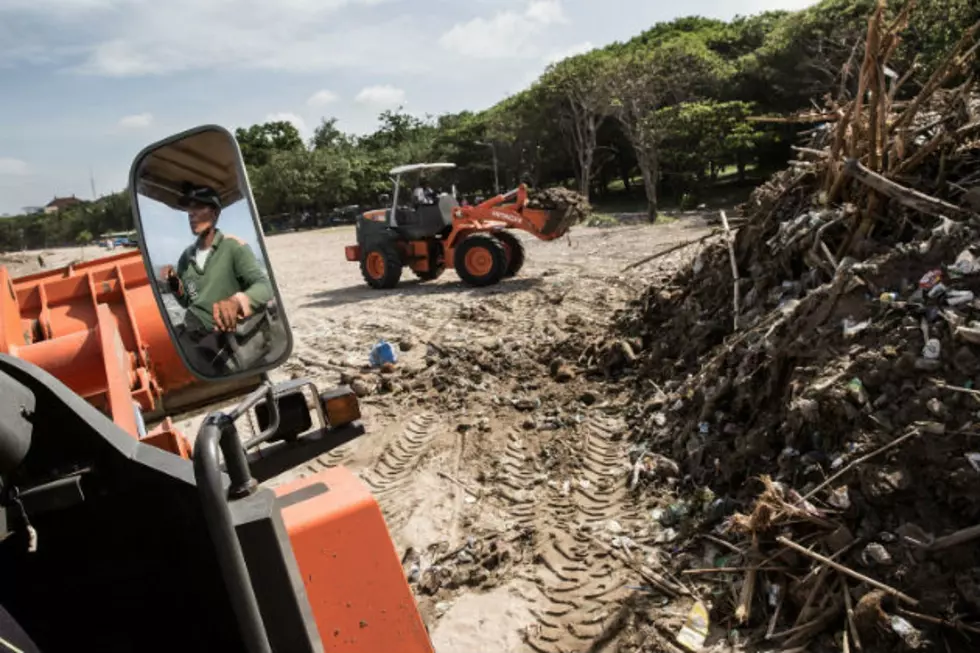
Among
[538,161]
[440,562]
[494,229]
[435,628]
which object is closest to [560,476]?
[440,562]

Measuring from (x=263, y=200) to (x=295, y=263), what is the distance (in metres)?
26.5

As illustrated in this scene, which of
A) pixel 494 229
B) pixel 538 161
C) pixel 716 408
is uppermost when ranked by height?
pixel 538 161

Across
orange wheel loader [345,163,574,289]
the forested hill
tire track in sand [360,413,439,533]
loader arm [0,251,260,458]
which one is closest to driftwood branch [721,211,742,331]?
tire track in sand [360,413,439,533]

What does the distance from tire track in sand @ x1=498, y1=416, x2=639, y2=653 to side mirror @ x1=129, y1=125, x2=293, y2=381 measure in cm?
221

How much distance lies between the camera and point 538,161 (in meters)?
30.5

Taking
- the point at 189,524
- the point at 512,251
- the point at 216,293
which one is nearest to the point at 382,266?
the point at 512,251

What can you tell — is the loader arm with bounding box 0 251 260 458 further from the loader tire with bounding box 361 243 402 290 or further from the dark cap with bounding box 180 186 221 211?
the loader tire with bounding box 361 243 402 290

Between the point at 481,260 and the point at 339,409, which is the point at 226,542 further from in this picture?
the point at 481,260

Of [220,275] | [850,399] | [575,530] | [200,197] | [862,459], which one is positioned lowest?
[575,530]

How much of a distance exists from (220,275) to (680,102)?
75.1 ft

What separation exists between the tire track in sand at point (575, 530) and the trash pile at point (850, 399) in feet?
1.01

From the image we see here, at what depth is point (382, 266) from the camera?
12.1 meters

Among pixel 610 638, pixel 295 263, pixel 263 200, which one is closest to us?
pixel 610 638

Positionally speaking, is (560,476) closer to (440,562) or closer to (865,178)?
(440,562)
